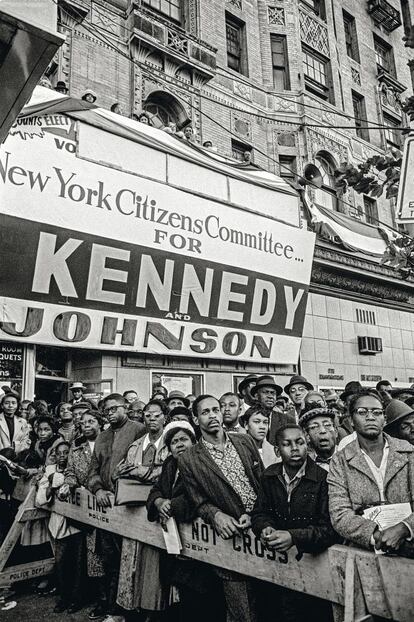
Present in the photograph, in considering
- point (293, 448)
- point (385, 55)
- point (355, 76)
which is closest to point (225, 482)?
point (293, 448)

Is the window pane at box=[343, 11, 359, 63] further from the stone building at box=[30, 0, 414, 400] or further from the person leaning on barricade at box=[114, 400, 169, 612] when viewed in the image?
the person leaning on barricade at box=[114, 400, 169, 612]

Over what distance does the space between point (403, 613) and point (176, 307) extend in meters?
7.59

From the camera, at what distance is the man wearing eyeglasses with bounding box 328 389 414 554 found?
2.35 meters

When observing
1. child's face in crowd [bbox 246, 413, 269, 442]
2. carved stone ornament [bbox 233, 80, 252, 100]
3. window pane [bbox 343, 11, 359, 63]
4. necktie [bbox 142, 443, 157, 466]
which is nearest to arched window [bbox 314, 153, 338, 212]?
carved stone ornament [bbox 233, 80, 252, 100]

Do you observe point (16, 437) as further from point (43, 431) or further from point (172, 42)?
point (172, 42)

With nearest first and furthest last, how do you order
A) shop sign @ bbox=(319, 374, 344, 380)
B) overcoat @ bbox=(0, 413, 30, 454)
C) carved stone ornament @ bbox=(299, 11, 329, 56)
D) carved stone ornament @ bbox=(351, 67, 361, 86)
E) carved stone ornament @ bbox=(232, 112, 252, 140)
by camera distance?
overcoat @ bbox=(0, 413, 30, 454) < shop sign @ bbox=(319, 374, 344, 380) < carved stone ornament @ bbox=(232, 112, 252, 140) < carved stone ornament @ bbox=(299, 11, 329, 56) < carved stone ornament @ bbox=(351, 67, 361, 86)

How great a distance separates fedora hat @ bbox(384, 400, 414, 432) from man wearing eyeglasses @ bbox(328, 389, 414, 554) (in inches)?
40.8

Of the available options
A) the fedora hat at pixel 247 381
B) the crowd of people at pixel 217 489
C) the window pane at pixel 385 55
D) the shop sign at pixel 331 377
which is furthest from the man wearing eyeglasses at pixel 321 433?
the window pane at pixel 385 55

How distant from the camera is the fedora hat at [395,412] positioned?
12.4 feet

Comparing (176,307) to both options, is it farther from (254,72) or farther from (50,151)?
(254,72)

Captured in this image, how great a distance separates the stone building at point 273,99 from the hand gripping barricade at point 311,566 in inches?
219

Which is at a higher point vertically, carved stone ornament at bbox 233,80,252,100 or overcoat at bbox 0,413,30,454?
carved stone ornament at bbox 233,80,252,100

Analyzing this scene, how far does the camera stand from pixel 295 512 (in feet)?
9.07

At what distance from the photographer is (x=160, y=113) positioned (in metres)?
13.0
